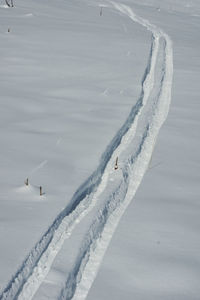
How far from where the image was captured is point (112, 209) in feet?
11.2

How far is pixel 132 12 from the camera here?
528 inches

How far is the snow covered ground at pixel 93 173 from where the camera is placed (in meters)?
2.70

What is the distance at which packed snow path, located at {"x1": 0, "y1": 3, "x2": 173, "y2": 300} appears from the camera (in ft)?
8.63

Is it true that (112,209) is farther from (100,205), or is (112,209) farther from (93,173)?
(93,173)

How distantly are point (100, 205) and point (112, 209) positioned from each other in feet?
0.33

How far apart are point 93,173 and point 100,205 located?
0.51 meters

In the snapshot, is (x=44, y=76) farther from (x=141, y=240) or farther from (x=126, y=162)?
(x=141, y=240)

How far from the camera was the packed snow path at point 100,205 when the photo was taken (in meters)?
2.63

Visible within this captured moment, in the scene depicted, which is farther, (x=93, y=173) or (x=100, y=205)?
(x=93, y=173)

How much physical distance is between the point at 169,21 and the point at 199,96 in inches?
268

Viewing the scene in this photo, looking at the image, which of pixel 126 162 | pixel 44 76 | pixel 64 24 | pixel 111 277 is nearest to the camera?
pixel 111 277

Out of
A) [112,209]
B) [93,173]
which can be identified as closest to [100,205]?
[112,209]

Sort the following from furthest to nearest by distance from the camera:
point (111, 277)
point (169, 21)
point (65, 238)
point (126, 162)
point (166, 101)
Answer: point (169, 21)
point (166, 101)
point (126, 162)
point (65, 238)
point (111, 277)

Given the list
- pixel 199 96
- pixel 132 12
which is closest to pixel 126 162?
pixel 199 96
